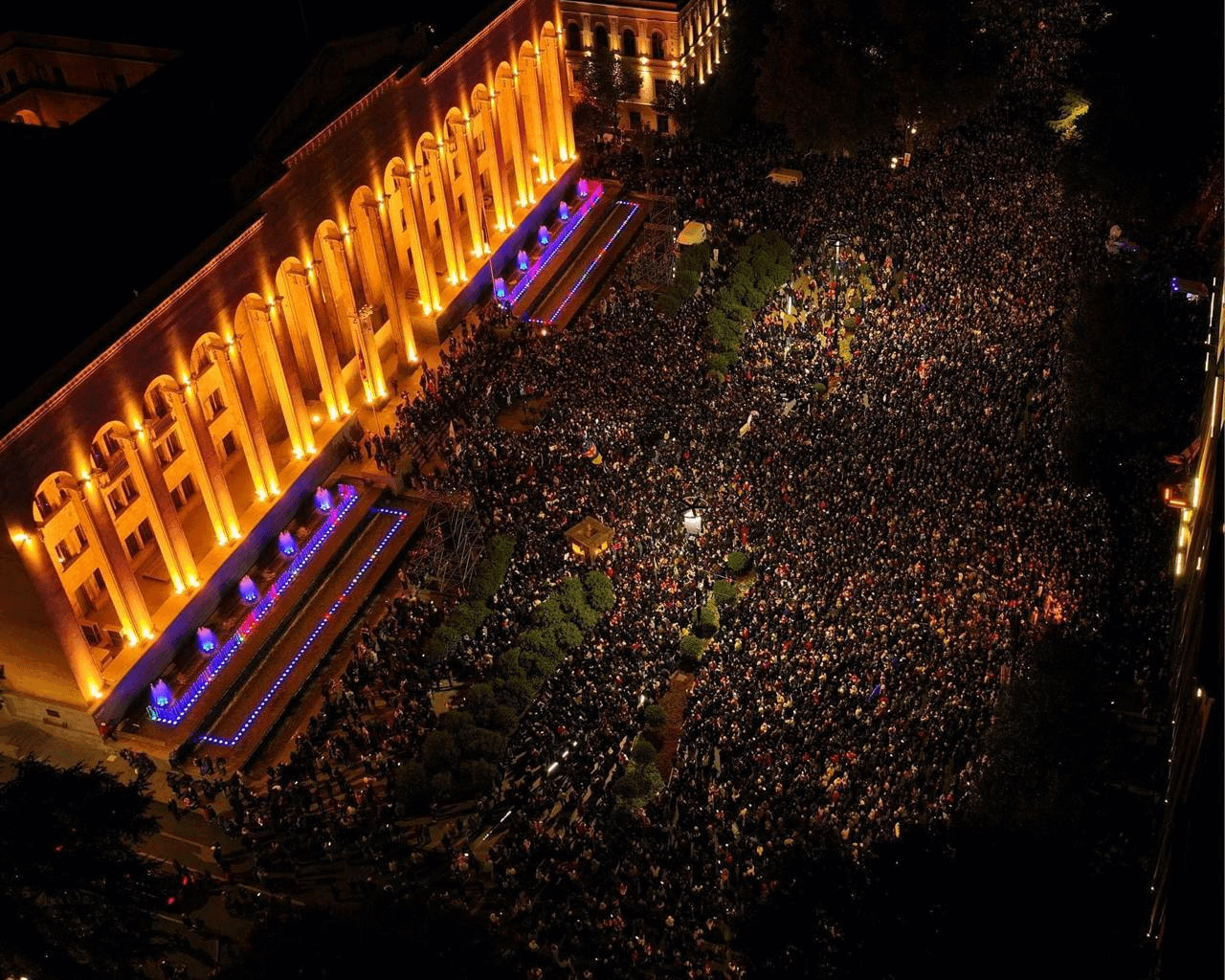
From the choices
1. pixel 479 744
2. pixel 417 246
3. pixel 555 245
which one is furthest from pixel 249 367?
pixel 555 245

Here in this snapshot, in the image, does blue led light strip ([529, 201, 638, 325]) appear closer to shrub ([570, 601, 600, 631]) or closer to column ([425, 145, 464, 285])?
column ([425, 145, 464, 285])

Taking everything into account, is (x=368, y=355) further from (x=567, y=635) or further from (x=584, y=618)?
(x=567, y=635)

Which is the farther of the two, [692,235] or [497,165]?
[497,165]

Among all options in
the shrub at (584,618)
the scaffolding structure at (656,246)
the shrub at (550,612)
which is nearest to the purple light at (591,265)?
the scaffolding structure at (656,246)

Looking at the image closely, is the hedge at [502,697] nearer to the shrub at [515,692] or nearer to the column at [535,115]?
the shrub at [515,692]

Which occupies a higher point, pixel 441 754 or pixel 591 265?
pixel 441 754

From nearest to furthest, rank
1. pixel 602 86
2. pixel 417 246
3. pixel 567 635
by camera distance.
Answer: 1. pixel 567 635
2. pixel 417 246
3. pixel 602 86
